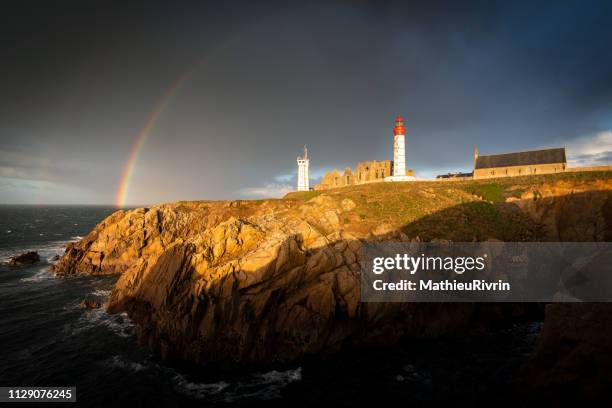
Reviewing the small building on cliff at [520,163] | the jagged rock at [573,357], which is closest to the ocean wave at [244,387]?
the jagged rock at [573,357]

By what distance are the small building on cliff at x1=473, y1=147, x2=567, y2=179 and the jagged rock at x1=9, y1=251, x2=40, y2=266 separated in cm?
9751

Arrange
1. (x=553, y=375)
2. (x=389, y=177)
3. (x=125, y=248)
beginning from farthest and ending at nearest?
1. (x=389, y=177)
2. (x=125, y=248)
3. (x=553, y=375)

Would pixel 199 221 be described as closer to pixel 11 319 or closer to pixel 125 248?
pixel 125 248

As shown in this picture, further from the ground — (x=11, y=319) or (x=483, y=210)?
(x=483, y=210)

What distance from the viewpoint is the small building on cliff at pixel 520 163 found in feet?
189

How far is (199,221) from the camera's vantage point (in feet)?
209

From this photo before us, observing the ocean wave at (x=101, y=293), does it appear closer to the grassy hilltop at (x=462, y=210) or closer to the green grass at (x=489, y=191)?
the grassy hilltop at (x=462, y=210)

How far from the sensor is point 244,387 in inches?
874

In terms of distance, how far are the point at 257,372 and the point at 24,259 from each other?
6480 centimetres

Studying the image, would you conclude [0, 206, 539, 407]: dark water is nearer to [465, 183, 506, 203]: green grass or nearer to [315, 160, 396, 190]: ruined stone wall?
[465, 183, 506, 203]: green grass

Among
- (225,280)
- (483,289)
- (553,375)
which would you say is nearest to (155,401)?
(225,280)

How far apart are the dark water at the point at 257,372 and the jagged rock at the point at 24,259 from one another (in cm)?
3487

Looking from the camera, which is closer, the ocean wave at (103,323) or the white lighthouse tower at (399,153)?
the ocean wave at (103,323)

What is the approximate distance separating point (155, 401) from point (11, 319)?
27.0 meters
